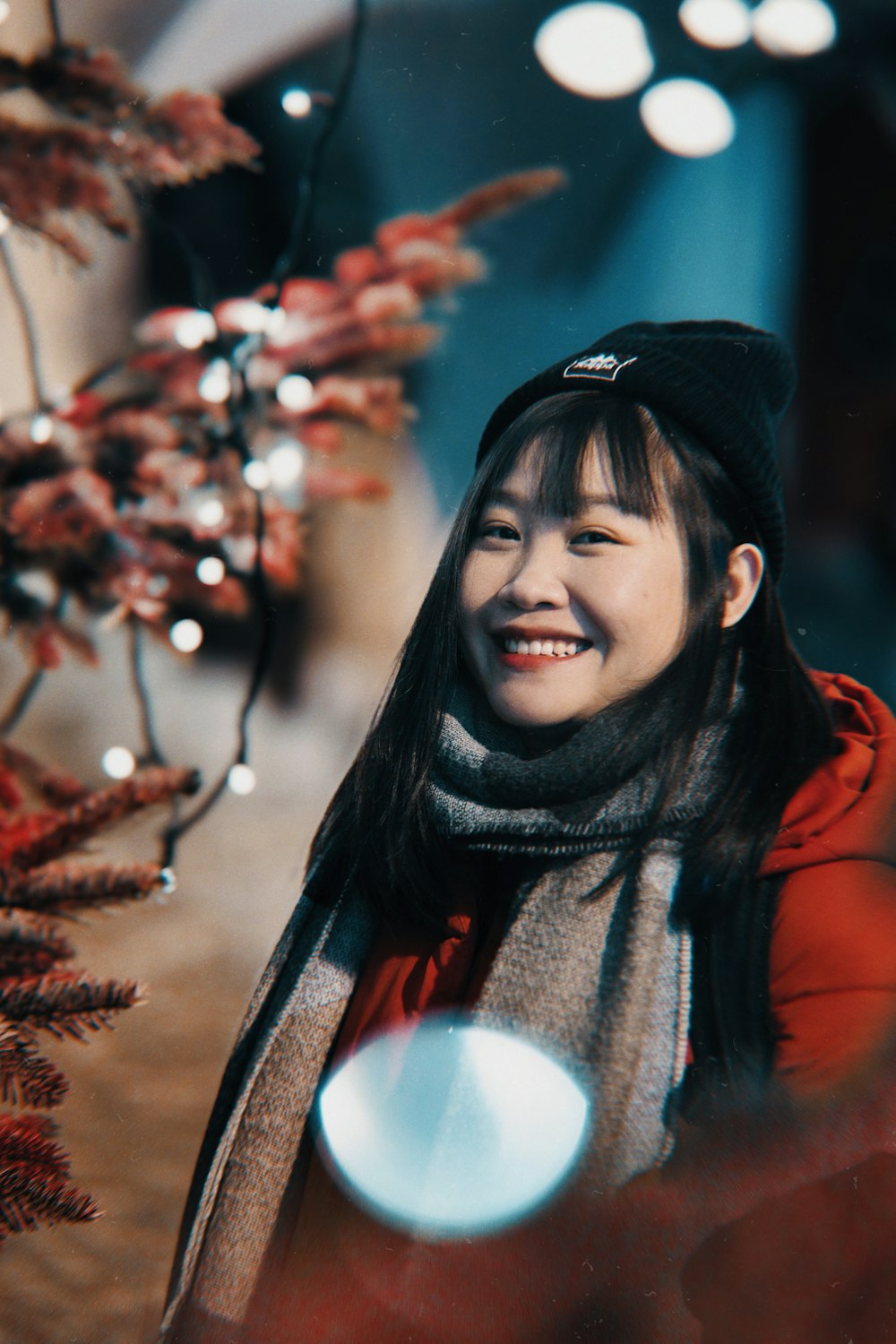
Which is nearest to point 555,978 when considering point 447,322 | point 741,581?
point 741,581

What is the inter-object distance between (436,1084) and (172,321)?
2.38 ft

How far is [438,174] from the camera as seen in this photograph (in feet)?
3.12

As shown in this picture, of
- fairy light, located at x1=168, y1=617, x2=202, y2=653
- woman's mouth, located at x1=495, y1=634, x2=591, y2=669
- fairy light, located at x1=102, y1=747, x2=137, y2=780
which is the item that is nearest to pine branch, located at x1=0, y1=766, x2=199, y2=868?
fairy light, located at x1=102, y1=747, x2=137, y2=780

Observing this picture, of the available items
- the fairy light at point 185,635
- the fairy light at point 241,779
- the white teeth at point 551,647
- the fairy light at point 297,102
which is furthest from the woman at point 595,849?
the fairy light at point 297,102

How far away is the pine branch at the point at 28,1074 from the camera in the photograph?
885 millimetres

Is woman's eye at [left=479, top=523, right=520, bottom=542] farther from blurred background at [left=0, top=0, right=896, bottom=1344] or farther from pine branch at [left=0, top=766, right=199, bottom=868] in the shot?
pine branch at [left=0, top=766, right=199, bottom=868]

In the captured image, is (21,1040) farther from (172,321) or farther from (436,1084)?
(172,321)

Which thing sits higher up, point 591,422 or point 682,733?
point 591,422

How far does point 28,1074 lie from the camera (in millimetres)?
901

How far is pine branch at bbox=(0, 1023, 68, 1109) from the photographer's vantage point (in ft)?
2.90

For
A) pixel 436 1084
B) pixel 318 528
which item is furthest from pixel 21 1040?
pixel 318 528

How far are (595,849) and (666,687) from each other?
13 centimetres

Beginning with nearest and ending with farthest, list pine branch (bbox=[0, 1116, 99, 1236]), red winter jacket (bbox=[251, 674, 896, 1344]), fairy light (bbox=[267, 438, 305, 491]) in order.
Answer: red winter jacket (bbox=[251, 674, 896, 1344]) < pine branch (bbox=[0, 1116, 99, 1236]) < fairy light (bbox=[267, 438, 305, 491])

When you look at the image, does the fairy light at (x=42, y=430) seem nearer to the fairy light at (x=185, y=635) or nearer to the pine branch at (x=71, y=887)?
the fairy light at (x=185, y=635)
